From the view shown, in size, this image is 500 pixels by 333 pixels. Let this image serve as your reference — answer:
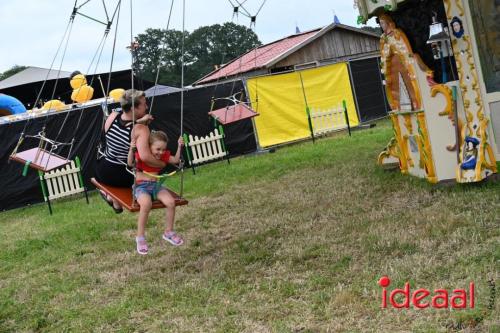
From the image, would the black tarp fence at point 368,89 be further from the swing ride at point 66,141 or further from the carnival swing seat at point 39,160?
the carnival swing seat at point 39,160

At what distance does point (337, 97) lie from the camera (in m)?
16.4

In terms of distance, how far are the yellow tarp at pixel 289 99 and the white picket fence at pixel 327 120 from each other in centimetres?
19

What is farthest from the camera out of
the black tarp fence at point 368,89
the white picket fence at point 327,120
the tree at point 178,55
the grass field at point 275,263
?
the tree at point 178,55

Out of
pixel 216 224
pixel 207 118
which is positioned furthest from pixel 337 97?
pixel 216 224

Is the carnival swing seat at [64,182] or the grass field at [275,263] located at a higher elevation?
the carnival swing seat at [64,182]

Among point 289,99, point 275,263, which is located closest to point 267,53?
point 289,99

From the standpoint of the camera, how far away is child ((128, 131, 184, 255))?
5.27 m

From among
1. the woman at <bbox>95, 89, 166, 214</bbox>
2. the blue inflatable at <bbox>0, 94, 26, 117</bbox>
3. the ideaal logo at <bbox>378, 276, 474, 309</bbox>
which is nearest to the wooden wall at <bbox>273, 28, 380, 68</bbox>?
the blue inflatable at <bbox>0, 94, 26, 117</bbox>

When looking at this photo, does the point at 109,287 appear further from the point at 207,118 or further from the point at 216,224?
the point at 207,118

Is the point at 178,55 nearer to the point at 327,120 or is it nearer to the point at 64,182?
the point at 327,120

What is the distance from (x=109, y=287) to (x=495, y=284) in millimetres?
3337

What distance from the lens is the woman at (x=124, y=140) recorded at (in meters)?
5.20

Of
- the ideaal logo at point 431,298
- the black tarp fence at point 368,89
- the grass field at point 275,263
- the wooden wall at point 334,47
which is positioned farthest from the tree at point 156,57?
the ideaal logo at point 431,298

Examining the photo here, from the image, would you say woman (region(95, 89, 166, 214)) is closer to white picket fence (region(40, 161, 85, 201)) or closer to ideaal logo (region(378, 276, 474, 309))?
ideaal logo (region(378, 276, 474, 309))
